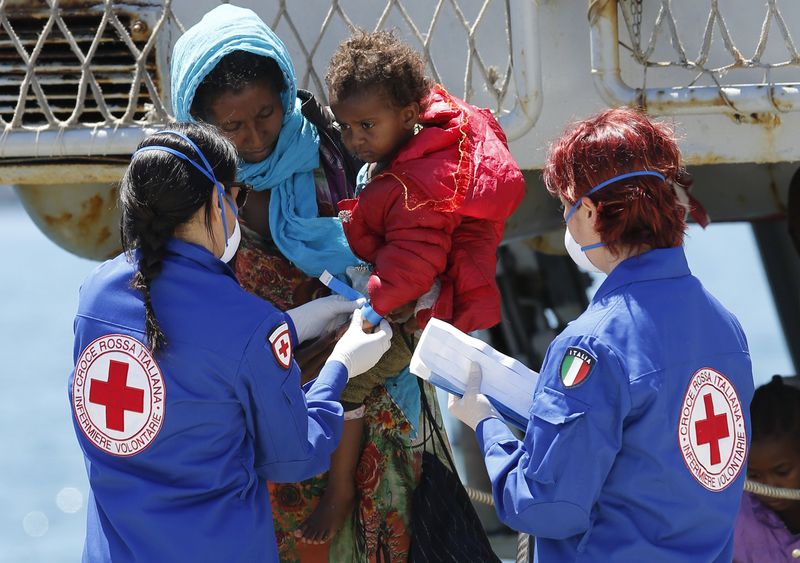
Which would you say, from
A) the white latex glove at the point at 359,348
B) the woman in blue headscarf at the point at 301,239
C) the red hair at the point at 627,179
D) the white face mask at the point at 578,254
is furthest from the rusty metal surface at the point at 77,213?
the red hair at the point at 627,179

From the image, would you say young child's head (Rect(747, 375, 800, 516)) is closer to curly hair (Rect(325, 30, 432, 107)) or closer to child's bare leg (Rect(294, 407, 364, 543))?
child's bare leg (Rect(294, 407, 364, 543))

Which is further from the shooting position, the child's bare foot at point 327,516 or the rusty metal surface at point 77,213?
the rusty metal surface at point 77,213

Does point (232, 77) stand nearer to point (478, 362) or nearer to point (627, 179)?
point (478, 362)

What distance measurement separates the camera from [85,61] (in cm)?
300

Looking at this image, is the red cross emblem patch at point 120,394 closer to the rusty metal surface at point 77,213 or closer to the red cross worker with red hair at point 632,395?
the red cross worker with red hair at point 632,395

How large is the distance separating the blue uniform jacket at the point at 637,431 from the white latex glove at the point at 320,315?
0.65 m

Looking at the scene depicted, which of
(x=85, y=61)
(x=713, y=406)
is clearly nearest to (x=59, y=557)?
(x=85, y=61)

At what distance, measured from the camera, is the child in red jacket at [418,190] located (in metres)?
2.36

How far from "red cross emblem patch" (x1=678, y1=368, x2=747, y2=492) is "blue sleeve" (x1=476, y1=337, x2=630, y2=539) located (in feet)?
0.37

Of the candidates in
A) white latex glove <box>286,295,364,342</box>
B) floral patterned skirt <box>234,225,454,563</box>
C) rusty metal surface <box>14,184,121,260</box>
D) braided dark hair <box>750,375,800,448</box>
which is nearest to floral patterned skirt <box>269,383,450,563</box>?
floral patterned skirt <box>234,225,454,563</box>

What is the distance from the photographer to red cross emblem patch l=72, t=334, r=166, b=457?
6.35ft

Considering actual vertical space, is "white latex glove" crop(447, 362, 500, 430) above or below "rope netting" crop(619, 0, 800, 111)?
below

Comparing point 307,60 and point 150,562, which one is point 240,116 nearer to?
point 307,60

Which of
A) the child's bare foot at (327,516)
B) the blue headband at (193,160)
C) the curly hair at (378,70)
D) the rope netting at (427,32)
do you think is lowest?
the child's bare foot at (327,516)
